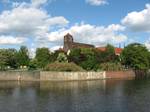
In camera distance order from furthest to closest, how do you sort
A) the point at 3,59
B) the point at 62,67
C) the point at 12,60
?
1. the point at 12,60
2. the point at 3,59
3. the point at 62,67

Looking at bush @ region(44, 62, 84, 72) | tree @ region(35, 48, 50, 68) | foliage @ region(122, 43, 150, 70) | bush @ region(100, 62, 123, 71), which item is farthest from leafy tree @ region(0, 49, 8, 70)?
foliage @ region(122, 43, 150, 70)

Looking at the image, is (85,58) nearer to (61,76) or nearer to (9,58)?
(61,76)

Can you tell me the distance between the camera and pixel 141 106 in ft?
158

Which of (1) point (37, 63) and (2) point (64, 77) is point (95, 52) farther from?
(2) point (64, 77)

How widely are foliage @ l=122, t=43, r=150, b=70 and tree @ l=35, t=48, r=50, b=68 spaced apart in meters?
35.7

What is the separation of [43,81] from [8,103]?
47.9 meters

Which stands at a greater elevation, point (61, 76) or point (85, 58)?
point (85, 58)

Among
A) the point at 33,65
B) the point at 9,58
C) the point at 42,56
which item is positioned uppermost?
the point at 42,56

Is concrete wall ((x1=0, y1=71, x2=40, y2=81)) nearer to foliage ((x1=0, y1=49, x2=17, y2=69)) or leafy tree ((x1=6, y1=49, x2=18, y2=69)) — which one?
foliage ((x1=0, y1=49, x2=17, y2=69))

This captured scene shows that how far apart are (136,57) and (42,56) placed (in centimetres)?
4680

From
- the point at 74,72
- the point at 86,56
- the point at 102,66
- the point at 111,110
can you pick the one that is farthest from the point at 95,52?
the point at 111,110

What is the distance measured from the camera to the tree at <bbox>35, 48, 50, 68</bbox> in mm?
149900

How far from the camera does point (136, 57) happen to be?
132 m

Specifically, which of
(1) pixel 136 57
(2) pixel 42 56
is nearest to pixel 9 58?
(2) pixel 42 56
